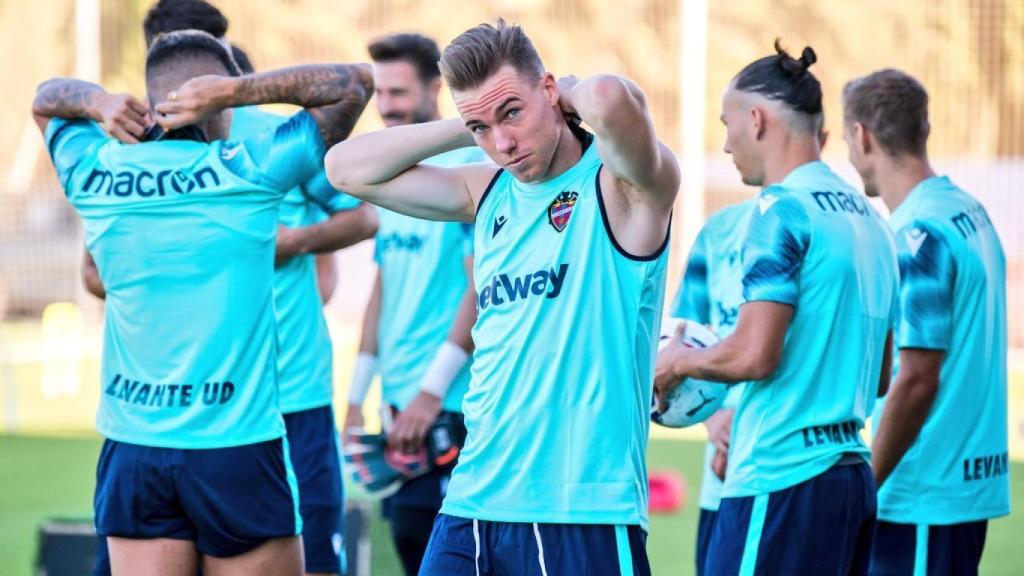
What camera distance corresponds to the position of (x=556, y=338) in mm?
3480

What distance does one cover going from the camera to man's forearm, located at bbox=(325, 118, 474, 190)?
3.75 m

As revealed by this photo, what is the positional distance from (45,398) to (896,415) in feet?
39.3

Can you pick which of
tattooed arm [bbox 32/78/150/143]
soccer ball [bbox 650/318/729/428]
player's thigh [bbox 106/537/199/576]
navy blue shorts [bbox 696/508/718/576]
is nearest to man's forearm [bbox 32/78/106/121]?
tattooed arm [bbox 32/78/150/143]

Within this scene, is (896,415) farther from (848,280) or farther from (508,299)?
(508,299)

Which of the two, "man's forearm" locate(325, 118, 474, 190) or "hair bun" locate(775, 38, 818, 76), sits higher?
"hair bun" locate(775, 38, 818, 76)

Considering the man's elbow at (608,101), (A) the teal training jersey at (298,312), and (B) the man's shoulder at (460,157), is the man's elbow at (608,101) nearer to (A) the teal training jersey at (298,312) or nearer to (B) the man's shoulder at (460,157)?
(A) the teal training jersey at (298,312)

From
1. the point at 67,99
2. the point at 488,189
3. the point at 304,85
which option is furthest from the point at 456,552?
the point at 67,99

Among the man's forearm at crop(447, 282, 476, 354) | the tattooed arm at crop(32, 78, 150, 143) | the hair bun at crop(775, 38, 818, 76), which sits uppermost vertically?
the hair bun at crop(775, 38, 818, 76)

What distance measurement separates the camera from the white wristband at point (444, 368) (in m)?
5.54

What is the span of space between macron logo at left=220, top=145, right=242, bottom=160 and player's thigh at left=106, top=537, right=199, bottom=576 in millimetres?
1199

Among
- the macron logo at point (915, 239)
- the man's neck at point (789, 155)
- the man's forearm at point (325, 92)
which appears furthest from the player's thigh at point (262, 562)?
the macron logo at point (915, 239)

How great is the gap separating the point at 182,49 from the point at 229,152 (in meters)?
0.42

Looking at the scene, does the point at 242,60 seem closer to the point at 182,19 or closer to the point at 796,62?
the point at 182,19

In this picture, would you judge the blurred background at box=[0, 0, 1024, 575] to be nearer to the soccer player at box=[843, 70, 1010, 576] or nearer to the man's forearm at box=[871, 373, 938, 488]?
the soccer player at box=[843, 70, 1010, 576]
